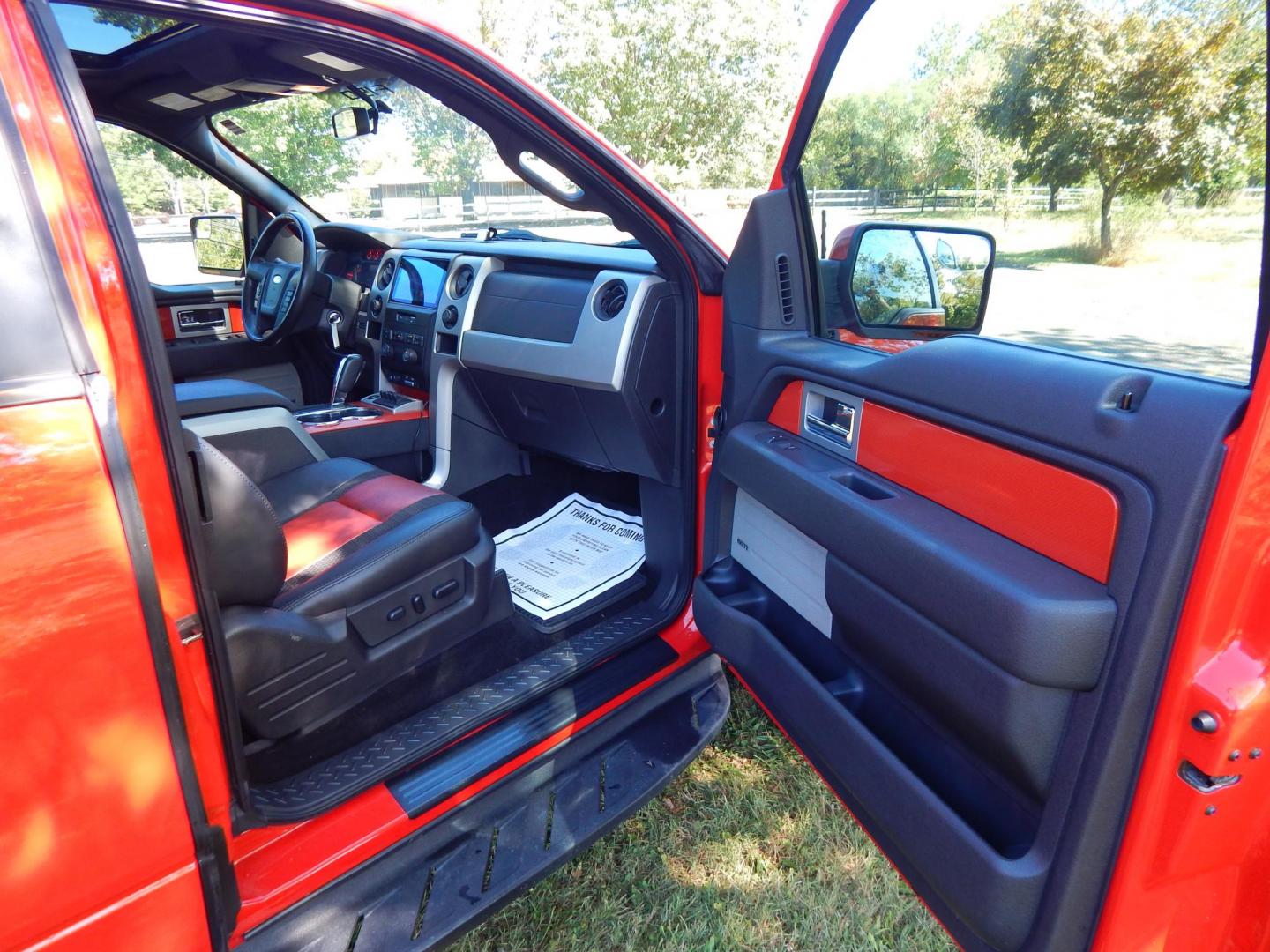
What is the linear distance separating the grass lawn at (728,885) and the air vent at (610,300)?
1.35 metres

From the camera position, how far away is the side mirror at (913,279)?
137cm

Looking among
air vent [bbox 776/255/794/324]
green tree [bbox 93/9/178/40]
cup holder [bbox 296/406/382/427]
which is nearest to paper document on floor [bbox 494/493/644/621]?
cup holder [bbox 296/406/382/427]

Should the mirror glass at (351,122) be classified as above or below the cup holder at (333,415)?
above

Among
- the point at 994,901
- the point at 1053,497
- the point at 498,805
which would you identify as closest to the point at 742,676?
the point at 498,805

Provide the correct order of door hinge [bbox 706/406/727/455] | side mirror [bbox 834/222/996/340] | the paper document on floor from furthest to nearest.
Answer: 1. the paper document on floor
2. door hinge [bbox 706/406/727/455]
3. side mirror [bbox 834/222/996/340]

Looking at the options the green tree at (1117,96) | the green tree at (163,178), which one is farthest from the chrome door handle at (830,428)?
the green tree at (163,178)

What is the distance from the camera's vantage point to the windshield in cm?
286

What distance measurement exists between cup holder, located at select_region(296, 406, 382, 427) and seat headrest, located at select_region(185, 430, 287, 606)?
1603 millimetres

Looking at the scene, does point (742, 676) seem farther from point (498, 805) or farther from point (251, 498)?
point (251, 498)

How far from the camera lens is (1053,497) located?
112cm

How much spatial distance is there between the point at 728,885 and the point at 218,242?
12.1 feet

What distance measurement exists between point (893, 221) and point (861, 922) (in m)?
1.50

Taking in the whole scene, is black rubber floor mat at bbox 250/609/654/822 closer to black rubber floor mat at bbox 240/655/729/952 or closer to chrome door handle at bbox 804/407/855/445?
black rubber floor mat at bbox 240/655/729/952

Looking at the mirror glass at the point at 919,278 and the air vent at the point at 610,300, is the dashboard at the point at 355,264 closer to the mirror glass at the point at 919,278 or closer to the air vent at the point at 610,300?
the air vent at the point at 610,300
